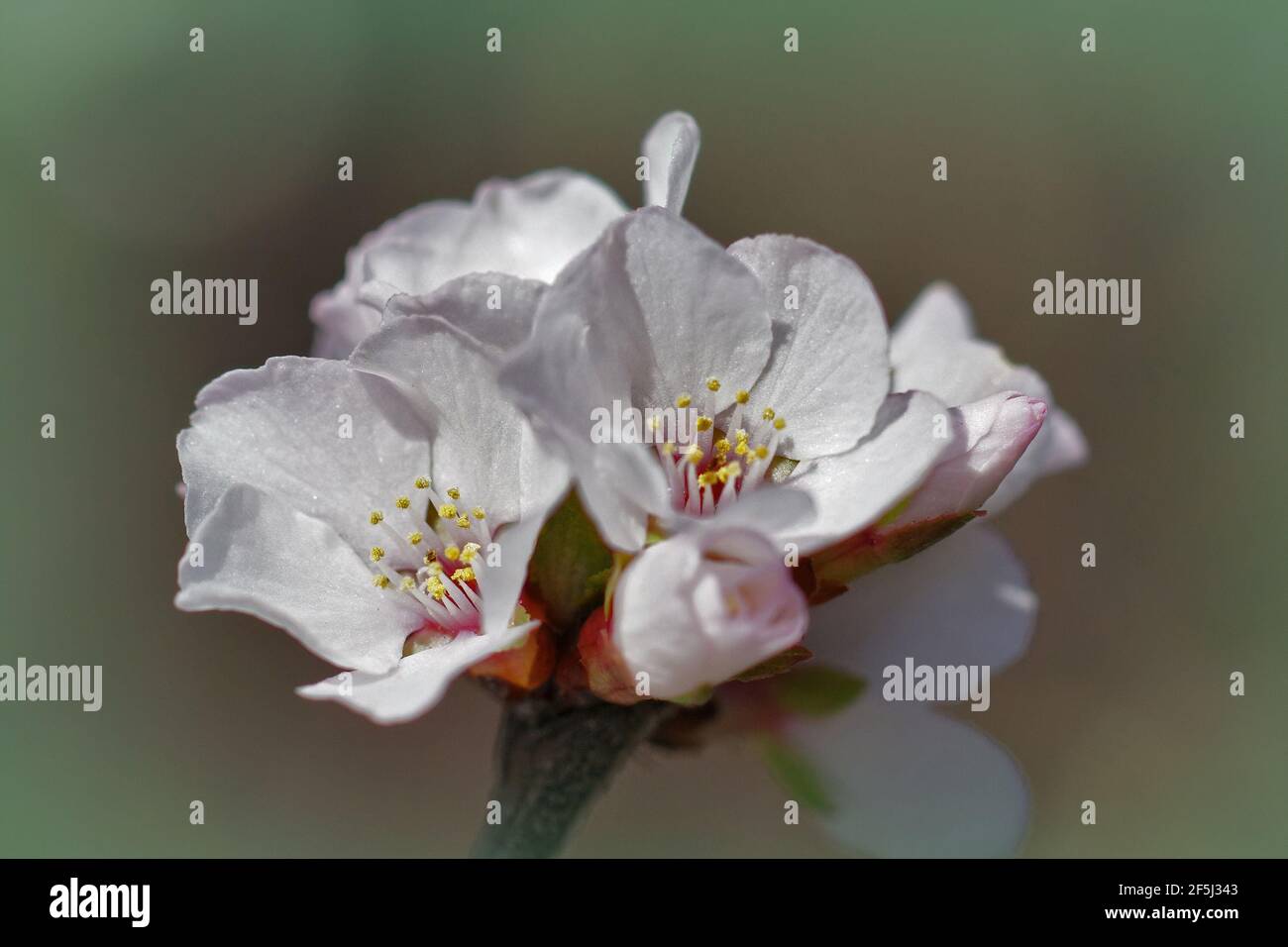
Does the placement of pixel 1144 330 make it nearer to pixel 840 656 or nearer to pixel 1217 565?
pixel 1217 565

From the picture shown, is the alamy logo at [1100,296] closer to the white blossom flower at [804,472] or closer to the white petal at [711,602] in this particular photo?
the white blossom flower at [804,472]

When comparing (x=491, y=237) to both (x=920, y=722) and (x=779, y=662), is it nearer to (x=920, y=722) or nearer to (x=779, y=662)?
(x=779, y=662)

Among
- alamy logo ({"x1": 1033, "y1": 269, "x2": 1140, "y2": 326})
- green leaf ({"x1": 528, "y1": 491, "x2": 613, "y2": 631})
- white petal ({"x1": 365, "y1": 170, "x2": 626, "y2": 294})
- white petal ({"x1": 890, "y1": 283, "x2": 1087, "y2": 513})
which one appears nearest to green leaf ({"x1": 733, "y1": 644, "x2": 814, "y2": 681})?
green leaf ({"x1": 528, "y1": 491, "x2": 613, "y2": 631})

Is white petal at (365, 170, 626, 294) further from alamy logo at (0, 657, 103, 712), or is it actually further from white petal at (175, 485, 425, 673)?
alamy logo at (0, 657, 103, 712)

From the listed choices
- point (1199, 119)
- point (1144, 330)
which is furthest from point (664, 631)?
point (1199, 119)

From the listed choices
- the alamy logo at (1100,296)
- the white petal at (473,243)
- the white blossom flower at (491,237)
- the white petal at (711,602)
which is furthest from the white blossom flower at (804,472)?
the alamy logo at (1100,296)
